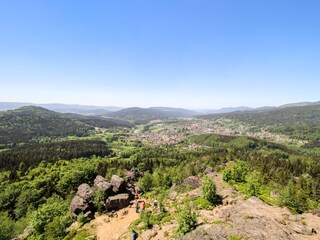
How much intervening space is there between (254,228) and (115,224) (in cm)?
2568

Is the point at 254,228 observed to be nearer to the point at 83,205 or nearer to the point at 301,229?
the point at 301,229

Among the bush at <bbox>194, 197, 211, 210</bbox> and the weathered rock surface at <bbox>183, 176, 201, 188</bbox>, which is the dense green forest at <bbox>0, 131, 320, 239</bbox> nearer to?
the weathered rock surface at <bbox>183, 176, 201, 188</bbox>

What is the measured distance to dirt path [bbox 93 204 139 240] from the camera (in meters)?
32.0

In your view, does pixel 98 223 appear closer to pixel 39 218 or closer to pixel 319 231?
pixel 39 218

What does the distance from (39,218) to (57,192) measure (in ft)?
220

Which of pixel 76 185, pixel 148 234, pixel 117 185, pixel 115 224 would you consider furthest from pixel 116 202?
pixel 76 185

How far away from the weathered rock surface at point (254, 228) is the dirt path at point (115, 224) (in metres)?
16.8

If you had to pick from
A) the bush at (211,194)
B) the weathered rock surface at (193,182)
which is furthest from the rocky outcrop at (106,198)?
the bush at (211,194)

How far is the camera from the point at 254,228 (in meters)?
20.7

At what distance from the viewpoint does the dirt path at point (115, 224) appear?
32000mm

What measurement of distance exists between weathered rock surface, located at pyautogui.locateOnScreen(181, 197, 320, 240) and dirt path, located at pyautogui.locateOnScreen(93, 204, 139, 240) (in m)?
16.8

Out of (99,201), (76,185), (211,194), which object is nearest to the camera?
(211,194)

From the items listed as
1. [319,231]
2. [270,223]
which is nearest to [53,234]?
[270,223]

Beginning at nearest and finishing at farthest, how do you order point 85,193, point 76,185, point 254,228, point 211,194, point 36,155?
point 254,228, point 211,194, point 85,193, point 76,185, point 36,155
